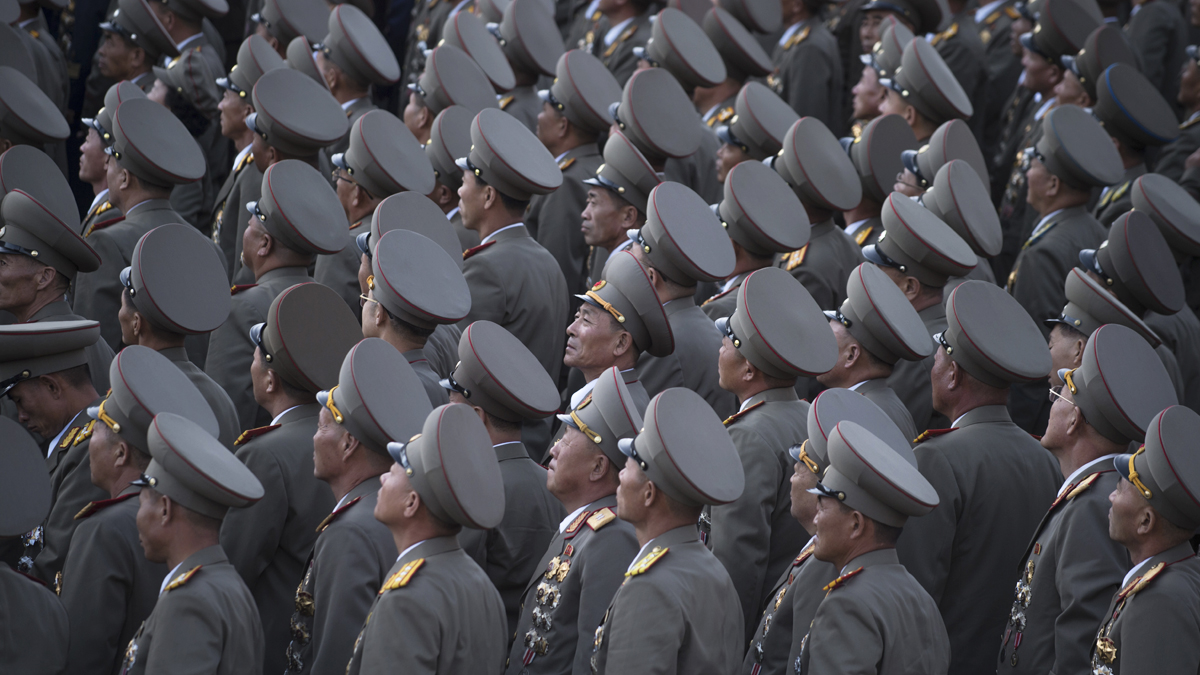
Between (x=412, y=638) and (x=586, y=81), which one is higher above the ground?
(x=412, y=638)

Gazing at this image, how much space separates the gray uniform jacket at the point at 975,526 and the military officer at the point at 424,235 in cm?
195

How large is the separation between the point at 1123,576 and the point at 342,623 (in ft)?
7.88

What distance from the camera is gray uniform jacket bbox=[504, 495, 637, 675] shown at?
401cm

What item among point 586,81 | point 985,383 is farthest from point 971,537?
point 586,81

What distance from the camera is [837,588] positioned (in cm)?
375

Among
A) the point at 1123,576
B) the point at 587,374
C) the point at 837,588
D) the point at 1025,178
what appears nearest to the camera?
the point at 837,588

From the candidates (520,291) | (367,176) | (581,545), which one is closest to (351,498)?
(581,545)

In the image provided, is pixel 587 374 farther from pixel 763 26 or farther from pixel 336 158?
pixel 763 26

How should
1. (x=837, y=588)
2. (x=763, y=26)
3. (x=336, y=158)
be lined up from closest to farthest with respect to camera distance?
(x=837, y=588)
(x=336, y=158)
(x=763, y=26)

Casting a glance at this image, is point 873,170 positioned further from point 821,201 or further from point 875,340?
point 875,340

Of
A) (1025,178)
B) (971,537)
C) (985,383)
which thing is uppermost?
(985,383)

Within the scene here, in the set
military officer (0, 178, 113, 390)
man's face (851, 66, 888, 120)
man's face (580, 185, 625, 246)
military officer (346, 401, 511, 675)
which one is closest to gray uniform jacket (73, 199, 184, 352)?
military officer (0, 178, 113, 390)

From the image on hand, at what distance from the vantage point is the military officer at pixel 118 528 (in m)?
3.98

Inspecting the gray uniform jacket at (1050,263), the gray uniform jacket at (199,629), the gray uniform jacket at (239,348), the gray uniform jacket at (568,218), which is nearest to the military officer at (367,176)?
the gray uniform jacket at (239,348)
